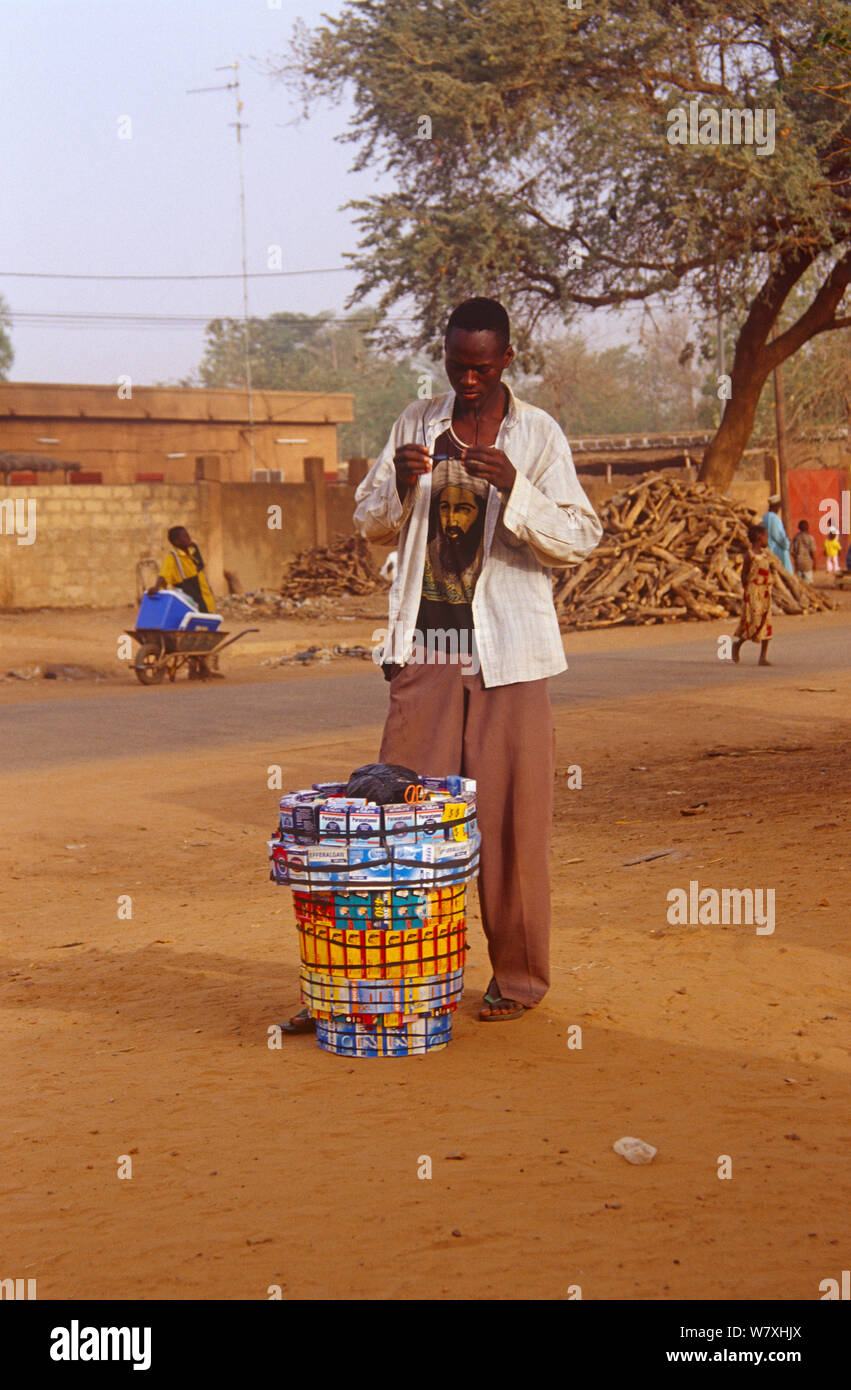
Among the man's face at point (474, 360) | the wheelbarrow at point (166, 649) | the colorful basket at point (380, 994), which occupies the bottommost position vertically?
the colorful basket at point (380, 994)

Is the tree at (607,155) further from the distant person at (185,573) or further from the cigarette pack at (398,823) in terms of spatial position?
the cigarette pack at (398,823)

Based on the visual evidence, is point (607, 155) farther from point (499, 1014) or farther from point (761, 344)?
point (499, 1014)

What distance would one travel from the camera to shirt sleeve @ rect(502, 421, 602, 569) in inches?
161

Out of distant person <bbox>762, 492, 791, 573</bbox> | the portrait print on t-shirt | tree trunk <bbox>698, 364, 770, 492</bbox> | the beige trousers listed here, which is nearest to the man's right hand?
the portrait print on t-shirt

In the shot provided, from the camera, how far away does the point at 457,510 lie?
170 inches

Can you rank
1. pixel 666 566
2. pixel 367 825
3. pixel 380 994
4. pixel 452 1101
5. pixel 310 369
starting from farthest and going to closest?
pixel 310 369 < pixel 666 566 < pixel 380 994 < pixel 367 825 < pixel 452 1101

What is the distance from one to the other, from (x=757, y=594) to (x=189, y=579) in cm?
601

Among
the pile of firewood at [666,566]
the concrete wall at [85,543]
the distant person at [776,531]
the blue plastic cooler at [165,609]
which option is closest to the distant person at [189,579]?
the blue plastic cooler at [165,609]

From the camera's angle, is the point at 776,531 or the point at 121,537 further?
the point at 121,537

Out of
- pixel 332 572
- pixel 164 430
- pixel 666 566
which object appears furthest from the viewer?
pixel 164 430

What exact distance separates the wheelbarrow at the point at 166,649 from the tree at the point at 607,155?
9768mm

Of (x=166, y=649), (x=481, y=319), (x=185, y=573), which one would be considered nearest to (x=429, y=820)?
(x=481, y=319)

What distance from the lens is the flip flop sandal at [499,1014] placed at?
4398 mm
